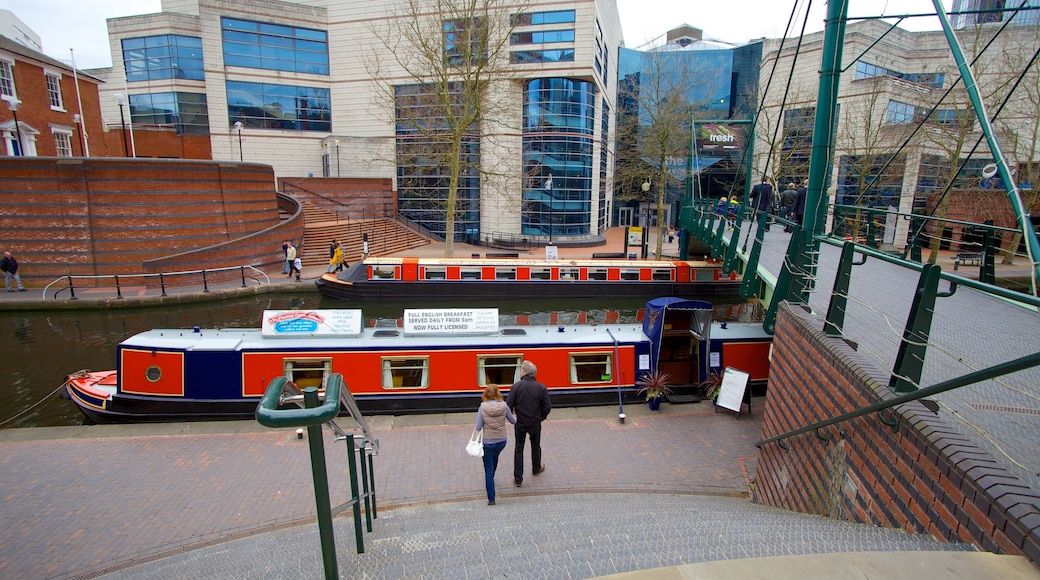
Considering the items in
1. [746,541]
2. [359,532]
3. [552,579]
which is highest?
[746,541]

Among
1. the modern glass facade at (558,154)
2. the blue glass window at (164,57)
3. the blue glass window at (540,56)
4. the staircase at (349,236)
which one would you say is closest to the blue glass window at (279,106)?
the blue glass window at (164,57)

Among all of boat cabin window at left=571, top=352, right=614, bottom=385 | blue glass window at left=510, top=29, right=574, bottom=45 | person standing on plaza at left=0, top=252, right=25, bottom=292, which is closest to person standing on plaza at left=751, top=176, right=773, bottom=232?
boat cabin window at left=571, top=352, right=614, bottom=385

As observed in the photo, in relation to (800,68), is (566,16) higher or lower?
higher

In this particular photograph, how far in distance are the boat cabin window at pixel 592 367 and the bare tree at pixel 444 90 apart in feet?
52.7

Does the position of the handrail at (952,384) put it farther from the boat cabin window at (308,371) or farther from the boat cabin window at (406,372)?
the boat cabin window at (308,371)

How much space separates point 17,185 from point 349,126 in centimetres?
1990

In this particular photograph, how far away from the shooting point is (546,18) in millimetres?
31203

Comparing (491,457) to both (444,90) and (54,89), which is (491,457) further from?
(54,89)

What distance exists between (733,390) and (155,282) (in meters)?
22.1

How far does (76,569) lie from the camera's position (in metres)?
5.70

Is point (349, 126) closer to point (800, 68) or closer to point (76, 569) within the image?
point (800, 68)

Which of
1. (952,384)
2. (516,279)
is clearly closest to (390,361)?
(952,384)

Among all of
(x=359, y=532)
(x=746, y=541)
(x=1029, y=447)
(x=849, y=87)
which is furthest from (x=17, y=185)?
(x=849, y=87)

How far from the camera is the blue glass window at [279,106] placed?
3575 centimetres
